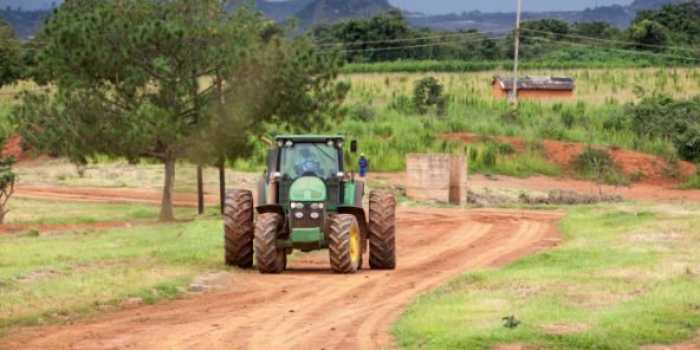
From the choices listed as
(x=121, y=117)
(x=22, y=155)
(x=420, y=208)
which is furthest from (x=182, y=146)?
(x=22, y=155)

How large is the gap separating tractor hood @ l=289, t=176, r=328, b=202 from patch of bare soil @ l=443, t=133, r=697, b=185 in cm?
3654

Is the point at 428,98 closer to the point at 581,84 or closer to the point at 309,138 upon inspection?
the point at 581,84

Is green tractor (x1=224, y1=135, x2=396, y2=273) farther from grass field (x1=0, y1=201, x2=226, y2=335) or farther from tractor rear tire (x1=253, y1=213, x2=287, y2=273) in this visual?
grass field (x1=0, y1=201, x2=226, y2=335)

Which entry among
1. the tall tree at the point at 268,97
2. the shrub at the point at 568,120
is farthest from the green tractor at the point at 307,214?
the shrub at the point at 568,120

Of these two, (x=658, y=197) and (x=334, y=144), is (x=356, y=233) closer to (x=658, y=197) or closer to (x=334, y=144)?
(x=334, y=144)

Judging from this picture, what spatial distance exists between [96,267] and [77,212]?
20.7m

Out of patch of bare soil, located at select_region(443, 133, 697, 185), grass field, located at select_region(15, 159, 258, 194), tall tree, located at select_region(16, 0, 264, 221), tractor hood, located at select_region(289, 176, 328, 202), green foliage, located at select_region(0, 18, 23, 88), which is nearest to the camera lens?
tractor hood, located at select_region(289, 176, 328, 202)

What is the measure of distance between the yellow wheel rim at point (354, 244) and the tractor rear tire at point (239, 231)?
192 cm

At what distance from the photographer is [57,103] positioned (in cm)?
3919

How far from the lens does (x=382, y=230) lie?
24.4 m

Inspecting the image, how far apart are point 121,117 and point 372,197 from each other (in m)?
15.7

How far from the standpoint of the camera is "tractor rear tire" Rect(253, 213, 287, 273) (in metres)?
23.0

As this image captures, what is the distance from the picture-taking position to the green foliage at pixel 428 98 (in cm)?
7125

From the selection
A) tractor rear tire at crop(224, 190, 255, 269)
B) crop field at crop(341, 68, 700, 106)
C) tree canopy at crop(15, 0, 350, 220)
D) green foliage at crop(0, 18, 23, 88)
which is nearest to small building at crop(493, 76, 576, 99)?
crop field at crop(341, 68, 700, 106)
